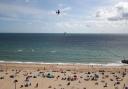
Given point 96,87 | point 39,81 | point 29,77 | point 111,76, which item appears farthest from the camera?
point 111,76

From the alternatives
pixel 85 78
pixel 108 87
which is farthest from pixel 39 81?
pixel 108 87

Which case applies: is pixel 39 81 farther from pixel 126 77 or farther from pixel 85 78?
pixel 126 77

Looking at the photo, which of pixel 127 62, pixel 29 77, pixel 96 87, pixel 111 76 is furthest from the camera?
pixel 127 62

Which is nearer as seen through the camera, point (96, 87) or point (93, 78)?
point (96, 87)

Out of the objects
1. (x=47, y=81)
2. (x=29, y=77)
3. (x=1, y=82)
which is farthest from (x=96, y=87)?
(x=1, y=82)

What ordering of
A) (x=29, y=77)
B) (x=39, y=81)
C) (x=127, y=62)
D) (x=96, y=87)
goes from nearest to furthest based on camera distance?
1. (x=96, y=87)
2. (x=39, y=81)
3. (x=29, y=77)
4. (x=127, y=62)

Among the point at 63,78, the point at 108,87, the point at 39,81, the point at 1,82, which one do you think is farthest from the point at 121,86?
the point at 1,82

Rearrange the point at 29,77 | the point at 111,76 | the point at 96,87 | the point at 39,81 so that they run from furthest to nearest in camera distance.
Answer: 1. the point at 111,76
2. the point at 29,77
3. the point at 39,81
4. the point at 96,87

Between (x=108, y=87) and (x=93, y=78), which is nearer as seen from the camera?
(x=108, y=87)

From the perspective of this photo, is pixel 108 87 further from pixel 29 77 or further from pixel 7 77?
pixel 7 77
